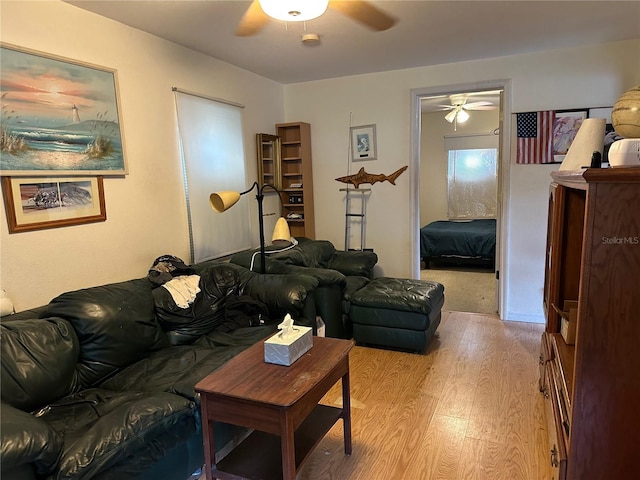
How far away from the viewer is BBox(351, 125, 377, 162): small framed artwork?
14.5 ft

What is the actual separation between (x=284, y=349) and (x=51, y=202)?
5.20ft

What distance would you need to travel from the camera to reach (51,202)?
2.37 metres

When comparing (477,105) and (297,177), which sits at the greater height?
(477,105)

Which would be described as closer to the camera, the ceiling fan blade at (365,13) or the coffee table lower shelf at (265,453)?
the coffee table lower shelf at (265,453)

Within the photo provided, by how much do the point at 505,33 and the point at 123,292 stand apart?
3.21 meters

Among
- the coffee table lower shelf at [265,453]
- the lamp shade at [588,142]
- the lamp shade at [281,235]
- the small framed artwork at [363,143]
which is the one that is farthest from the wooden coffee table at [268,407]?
the small framed artwork at [363,143]

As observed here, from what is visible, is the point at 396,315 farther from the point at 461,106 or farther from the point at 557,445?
the point at 461,106

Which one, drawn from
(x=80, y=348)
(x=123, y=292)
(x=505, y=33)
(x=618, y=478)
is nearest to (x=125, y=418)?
(x=80, y=348)

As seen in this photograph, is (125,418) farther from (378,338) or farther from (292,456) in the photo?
(378,338)

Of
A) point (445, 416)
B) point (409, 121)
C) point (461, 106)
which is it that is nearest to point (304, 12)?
point (445, 416)

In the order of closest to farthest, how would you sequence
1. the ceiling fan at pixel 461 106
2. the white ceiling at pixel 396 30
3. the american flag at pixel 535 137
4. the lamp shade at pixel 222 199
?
the white ceiling at pixel 396 30, the lamp shade at pixel 222 199, the american flag at pixel 535 137, the ceiling fan at pixel 461 106

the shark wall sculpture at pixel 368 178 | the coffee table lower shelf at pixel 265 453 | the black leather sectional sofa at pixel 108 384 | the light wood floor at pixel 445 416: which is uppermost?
the shark wall sculpture at pixel 368 178

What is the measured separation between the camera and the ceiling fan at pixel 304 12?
179cm

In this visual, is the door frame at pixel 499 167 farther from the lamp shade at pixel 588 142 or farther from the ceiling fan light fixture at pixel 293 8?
the ceiling fan light fixture at pixel 293 8
